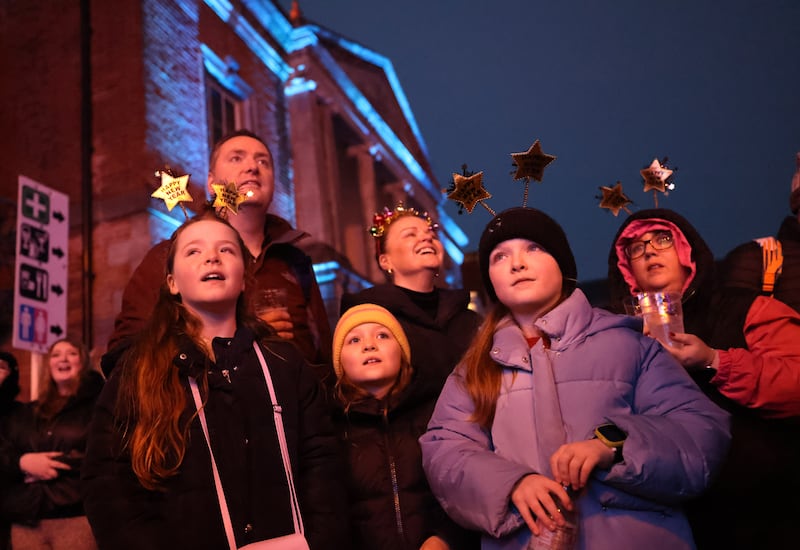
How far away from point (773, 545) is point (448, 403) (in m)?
1.47

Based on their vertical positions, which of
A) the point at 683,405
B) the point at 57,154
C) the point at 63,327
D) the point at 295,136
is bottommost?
the point at 683,405

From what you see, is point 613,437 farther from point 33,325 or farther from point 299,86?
point 299,86

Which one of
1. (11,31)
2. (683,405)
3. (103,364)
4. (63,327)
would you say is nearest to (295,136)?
(11,31)

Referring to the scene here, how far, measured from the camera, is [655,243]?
3631 mm

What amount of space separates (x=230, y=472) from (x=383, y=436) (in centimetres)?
99

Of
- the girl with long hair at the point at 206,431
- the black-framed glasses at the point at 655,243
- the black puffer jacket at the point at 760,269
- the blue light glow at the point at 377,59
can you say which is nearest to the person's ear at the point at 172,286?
the girl with long hair at the point at 206,431

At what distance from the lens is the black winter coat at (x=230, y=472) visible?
2562 millimetres

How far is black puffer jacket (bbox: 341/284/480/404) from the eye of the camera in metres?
4.06

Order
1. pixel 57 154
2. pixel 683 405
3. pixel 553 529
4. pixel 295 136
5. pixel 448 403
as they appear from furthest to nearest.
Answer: pixel 295 136
pixel 57 154
pixel 448 403
pixel 683 405
pixel 553 529

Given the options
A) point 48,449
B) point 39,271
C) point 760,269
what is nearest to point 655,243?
point 760,269

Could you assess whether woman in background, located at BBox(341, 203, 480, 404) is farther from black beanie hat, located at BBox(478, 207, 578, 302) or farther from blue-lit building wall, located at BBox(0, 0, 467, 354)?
blue-lit building wall, located at BBox(0, 0, 467, 354)

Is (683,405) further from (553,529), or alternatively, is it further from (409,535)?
(409,535)

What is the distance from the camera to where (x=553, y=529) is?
231 centimetres

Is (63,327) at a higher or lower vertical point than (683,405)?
higher
